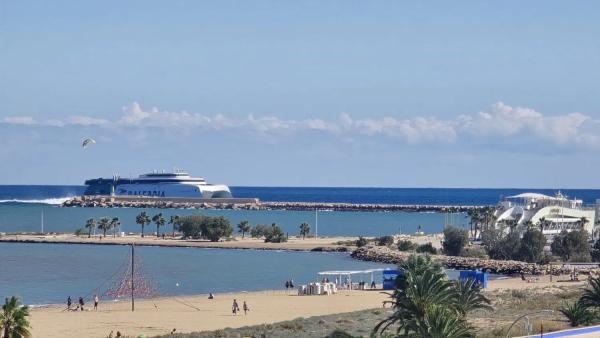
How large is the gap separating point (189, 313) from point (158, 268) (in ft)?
87.4

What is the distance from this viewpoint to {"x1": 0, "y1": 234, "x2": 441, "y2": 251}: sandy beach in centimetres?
10100

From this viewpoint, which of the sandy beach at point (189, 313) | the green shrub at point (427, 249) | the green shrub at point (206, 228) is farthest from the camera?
the green shrub at point (206, 228)

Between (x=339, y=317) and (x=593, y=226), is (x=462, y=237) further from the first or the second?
(x=339, y=317)

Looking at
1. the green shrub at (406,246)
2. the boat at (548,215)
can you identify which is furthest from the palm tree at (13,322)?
the boat at (548,215)

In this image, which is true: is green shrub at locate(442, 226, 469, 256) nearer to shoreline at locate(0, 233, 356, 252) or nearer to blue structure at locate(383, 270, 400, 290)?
shoreline at locate(0, 233, 356, 252)

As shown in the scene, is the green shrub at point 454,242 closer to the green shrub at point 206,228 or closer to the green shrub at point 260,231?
the green shrub at point 260,231

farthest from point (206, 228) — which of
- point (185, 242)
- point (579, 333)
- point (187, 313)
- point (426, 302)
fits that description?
point (426, 302)

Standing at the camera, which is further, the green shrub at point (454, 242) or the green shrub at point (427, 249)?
the green shrub at point (427, 249)

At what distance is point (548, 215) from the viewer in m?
97.5

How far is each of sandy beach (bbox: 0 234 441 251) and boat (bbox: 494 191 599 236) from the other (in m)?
6.83

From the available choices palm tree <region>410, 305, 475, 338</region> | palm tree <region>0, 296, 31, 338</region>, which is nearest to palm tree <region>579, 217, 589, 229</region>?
palm tree <region>410, 305, 475, 338</region>

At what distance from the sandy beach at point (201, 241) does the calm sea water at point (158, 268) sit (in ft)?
10.9

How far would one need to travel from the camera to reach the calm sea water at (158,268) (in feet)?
210

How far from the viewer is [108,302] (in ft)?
186
